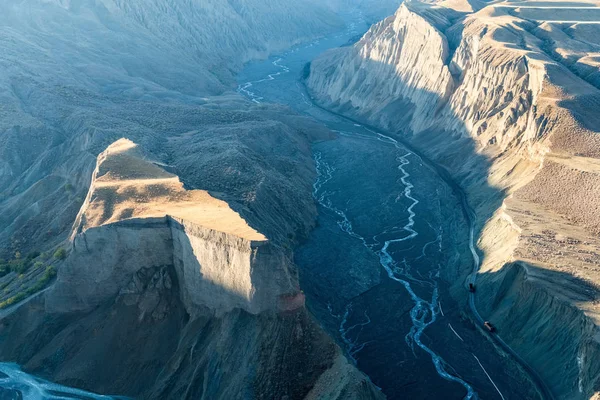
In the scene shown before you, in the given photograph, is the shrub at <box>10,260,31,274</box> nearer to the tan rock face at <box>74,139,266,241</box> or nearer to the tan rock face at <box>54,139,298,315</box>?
the tan rock face at <box>74,139,266,241</box>

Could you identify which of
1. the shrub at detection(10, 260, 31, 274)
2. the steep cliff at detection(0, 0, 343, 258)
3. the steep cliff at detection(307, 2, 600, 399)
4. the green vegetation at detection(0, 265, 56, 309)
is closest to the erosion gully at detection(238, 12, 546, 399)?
the steep cliff at detection(307, 2, 600, 399)

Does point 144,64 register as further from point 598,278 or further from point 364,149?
point 598,278

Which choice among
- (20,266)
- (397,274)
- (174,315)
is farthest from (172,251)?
(397,274)

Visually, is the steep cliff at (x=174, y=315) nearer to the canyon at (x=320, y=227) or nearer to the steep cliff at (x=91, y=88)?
the canyon at (x=320, y=227)

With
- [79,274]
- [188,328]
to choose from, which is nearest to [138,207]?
[79,274]

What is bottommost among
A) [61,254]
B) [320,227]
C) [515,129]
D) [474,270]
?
[320,227]

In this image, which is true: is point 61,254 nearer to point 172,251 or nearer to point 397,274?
point 172,251
